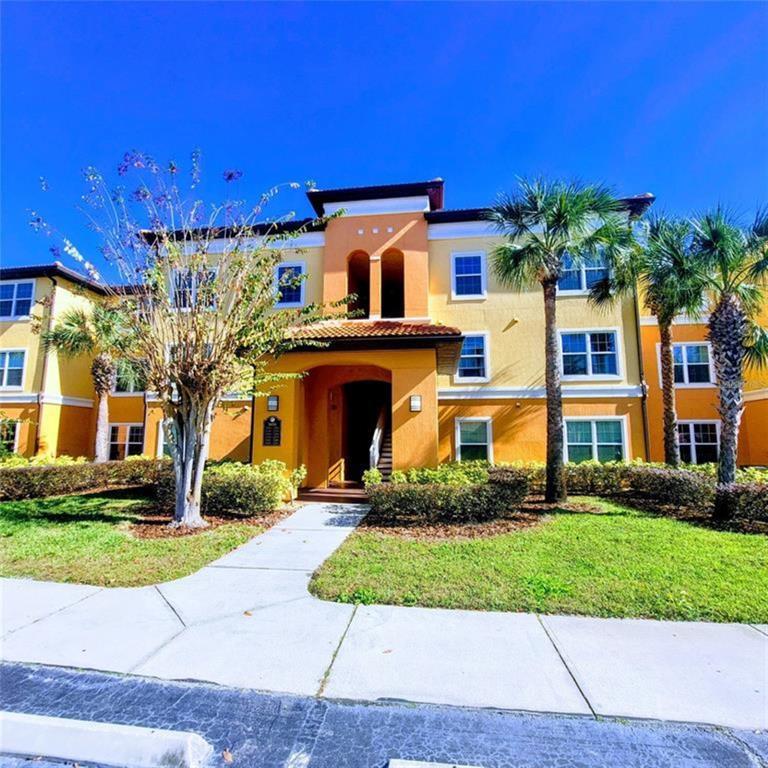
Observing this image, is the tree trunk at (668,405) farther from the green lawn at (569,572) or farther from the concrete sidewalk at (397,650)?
the concrete sidewalk at (397,650)

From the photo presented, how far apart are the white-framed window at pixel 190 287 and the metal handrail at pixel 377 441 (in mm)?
7150

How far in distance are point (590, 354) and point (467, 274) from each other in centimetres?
582

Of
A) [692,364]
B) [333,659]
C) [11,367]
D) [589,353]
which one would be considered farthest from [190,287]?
[692,364]

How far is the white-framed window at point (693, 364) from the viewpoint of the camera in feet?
59.1

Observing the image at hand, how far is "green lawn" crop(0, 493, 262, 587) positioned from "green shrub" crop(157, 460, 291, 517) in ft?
2.55

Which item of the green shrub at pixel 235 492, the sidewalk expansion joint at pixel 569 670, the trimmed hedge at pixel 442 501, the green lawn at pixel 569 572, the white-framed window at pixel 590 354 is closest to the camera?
the sidewalk expansion joint at pixel 569 670

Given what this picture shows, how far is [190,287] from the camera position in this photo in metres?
9.33

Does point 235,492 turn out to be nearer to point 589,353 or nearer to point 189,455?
point 189,455

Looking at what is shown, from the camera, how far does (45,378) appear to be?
20125mm

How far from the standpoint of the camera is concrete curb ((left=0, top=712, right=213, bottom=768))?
2.74m

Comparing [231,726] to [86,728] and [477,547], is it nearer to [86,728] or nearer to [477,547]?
[86,728]

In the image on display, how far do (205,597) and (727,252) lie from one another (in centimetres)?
1179

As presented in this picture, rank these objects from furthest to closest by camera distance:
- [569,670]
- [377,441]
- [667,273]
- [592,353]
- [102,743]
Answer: [592,353] → [377,441] → [667,273] → [569,670] → [102,743]

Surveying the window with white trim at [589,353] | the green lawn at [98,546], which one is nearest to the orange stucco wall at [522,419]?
the window with white trim at [589,353]
